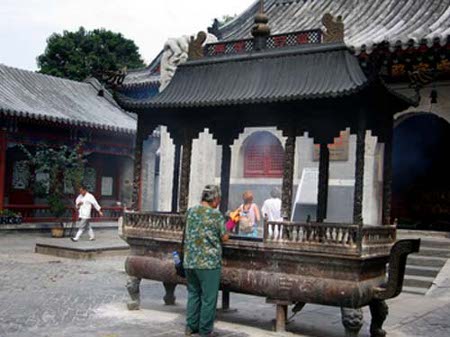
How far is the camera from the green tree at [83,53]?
39000 millimetres

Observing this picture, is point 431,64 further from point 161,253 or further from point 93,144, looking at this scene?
point 93,144

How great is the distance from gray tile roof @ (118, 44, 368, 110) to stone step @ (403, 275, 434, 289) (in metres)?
4.59

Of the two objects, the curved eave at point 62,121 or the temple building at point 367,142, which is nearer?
the temple building at point 367,142

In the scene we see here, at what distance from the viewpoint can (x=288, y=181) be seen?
23.8 feet

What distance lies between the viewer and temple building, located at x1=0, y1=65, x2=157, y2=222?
65.4 ft

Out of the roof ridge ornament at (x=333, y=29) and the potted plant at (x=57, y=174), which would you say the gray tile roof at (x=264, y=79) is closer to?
the roof ridge ornament at (x=333, y=29)

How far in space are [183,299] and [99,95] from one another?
60.9ft

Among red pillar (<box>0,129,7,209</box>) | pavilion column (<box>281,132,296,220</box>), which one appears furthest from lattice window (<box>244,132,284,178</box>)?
red pillar (<box>0,129,7,209</box>)

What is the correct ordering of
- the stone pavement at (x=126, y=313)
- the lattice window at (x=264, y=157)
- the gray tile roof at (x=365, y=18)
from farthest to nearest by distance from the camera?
the lattice window at (x=264, y=157)
the gray tile roof at (x=365, y=18)
the stone pavement at (x=126, y=313)

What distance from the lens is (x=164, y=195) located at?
14508mm

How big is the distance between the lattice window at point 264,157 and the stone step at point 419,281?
4.41 metres

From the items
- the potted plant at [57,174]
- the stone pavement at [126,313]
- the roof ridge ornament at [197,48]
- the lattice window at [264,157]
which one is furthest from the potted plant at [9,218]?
the roof ridge ornament at [197,48]

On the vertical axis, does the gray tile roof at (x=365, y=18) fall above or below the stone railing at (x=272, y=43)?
above

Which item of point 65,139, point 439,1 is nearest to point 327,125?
point 439,1
